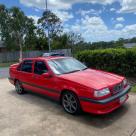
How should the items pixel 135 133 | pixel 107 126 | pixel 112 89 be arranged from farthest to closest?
pixel 112 89, pixel 107 126, pixel 135 133

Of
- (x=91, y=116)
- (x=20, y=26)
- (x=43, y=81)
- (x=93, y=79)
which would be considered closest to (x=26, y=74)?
(x=43, y=81)

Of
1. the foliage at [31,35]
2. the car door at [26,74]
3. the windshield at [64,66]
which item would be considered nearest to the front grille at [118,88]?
the windshield at [64,66]

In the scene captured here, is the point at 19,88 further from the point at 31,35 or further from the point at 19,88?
the point at 31,35

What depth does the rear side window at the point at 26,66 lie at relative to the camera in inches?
284

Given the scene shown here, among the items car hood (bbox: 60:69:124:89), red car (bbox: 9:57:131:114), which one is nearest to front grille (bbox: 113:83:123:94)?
red car (bbox: 9:57:131:114)

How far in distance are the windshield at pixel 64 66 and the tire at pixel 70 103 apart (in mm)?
759

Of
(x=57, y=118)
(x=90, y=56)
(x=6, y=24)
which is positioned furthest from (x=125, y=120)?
(x=6, y=24)

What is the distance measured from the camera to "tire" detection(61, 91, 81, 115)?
17.0 ft

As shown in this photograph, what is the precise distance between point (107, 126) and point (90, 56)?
710 centimetres

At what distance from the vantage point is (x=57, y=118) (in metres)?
5.29

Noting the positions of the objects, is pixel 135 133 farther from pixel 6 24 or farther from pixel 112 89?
pixel 6 24

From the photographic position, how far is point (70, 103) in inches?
213

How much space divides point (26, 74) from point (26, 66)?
14.7 inches

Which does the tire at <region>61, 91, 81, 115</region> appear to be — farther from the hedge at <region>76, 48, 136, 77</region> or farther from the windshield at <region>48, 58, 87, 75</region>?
the hedge at <region>76, 48, 136, 77</region>
